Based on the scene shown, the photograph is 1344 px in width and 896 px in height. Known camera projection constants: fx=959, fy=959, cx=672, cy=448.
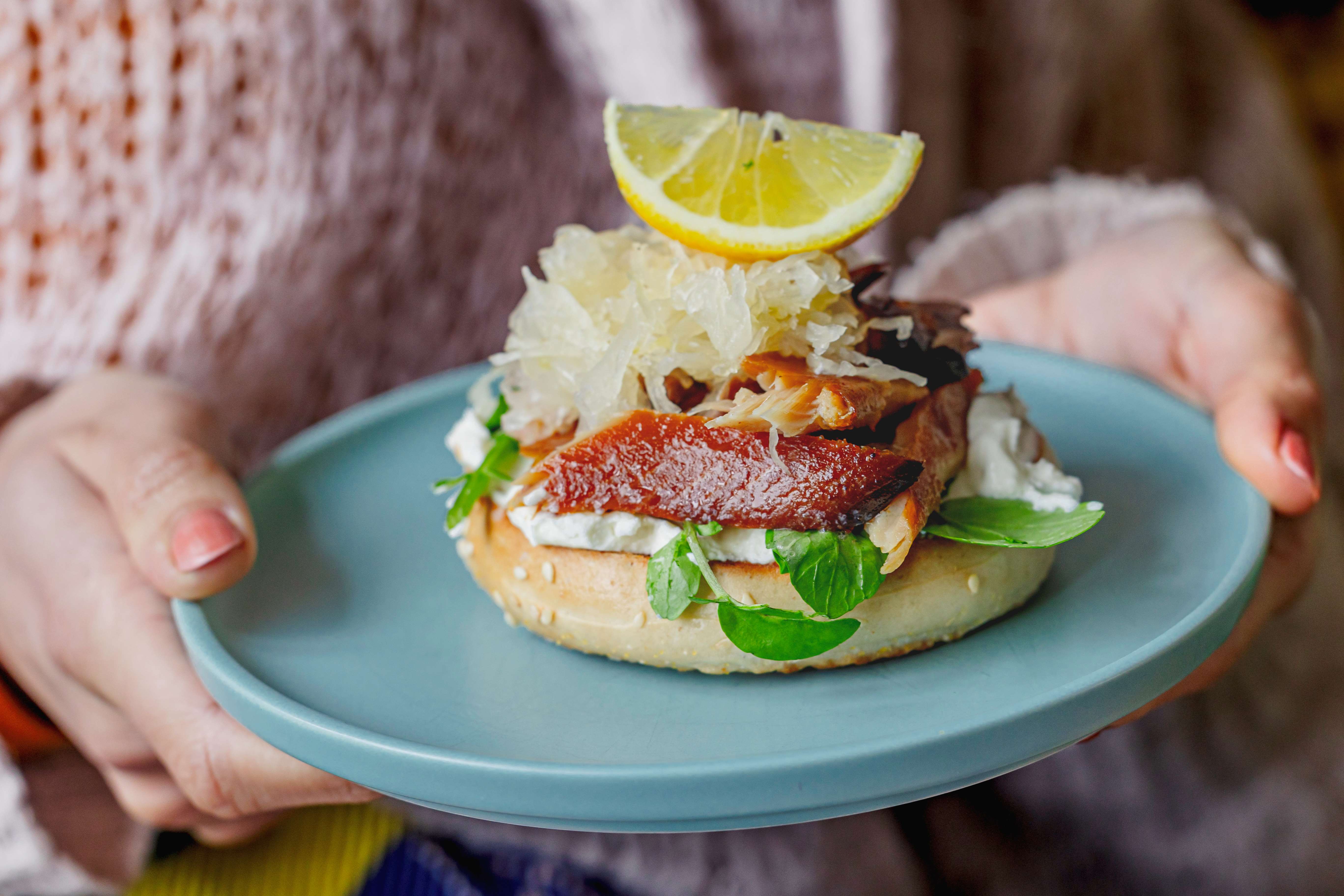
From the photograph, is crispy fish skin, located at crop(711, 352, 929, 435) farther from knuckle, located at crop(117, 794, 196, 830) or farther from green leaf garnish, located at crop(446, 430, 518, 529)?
knuckle, located at crop(117, 794, 196, 830)

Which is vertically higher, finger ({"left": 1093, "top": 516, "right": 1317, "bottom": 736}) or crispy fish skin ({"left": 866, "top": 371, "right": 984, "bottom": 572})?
crispy fish skin ({"left": 866, "top": 371, "right": 984, "bottom": 572})

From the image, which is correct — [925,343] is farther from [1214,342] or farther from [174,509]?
[174,509]

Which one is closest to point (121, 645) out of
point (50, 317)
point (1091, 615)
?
point (50, 317)

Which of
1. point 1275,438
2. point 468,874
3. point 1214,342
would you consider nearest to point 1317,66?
point 1214,342

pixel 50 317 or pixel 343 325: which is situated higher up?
pixel 50 317

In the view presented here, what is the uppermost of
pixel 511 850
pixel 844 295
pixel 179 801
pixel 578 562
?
pixel 844 295

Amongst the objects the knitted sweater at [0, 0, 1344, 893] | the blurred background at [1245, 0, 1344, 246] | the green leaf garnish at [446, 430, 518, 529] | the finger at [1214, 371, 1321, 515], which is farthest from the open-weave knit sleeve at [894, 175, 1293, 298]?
the blurred background at [1245, 0, 1344, 246]

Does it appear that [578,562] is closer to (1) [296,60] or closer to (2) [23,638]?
(2) [23,638]
